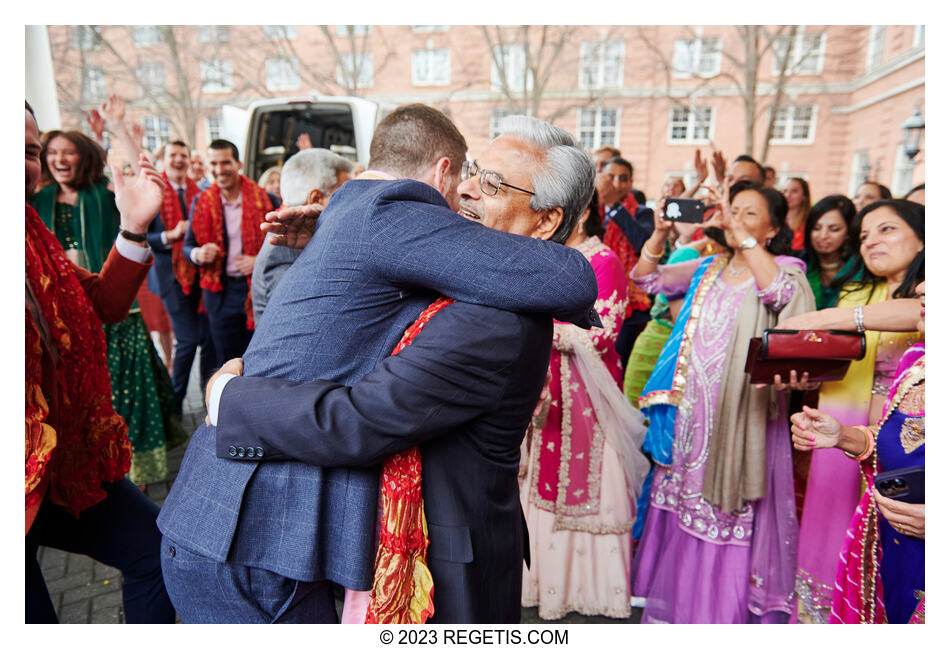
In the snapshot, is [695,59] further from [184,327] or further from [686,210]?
[184,327]

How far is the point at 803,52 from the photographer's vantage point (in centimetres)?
1856

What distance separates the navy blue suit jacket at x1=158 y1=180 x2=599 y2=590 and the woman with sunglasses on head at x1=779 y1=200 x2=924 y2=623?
1545 mm

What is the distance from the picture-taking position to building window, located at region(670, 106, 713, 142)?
20406 mm

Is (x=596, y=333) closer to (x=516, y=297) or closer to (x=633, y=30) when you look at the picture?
(x=516, y=297)

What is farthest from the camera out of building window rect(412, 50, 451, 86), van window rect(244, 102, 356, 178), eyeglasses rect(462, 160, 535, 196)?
building window rect(412, 50, 451, 86)

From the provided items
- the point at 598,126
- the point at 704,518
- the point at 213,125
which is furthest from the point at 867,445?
the point at 213,125

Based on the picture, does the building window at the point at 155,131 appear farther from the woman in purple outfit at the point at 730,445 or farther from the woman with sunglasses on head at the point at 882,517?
the woman with sunglasses on head at the point at 882,517

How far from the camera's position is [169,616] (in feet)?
6.41

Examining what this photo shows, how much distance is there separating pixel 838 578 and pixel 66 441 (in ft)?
8.32

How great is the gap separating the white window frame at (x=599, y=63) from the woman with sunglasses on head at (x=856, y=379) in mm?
18518

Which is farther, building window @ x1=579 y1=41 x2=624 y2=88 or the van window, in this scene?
building window @ x1=579 y1=41 x2=624 y2=88

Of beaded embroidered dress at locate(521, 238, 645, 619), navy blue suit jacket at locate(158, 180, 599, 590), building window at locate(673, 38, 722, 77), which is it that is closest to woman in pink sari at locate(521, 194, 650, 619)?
beaded embroidered dress at locate(521, 238, 645, 619)

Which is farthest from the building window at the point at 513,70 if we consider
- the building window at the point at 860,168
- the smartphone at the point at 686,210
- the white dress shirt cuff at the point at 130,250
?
the white dress shirt cuff at the point at 130,250

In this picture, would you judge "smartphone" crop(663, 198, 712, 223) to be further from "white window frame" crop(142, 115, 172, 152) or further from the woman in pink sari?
"white window frame" crop(142, 115, 172, 152)
